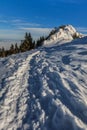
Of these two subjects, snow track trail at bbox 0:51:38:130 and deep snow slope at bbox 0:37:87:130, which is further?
snow track trail at bbox 0:51:38:130

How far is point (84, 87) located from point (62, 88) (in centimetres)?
95

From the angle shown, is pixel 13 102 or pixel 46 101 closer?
pixel 46 101

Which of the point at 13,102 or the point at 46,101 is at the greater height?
the point at 46,101

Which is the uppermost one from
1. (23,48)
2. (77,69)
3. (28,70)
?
(77,69)

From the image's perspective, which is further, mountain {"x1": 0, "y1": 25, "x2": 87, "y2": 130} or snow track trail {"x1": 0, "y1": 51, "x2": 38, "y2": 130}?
snow track trail {"x1": 0, "y1": 51, "x2": 38, "y2": 130}

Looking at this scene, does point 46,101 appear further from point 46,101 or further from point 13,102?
point 13,102

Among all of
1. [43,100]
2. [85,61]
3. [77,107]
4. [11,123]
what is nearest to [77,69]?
[85,61]

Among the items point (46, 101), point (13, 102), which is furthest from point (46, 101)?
point (13, 102)

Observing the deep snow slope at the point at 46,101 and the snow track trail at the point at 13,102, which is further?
the snow track trail at the point at 13,102

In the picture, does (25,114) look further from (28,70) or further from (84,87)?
(28,70)

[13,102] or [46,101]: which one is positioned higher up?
[46,101]

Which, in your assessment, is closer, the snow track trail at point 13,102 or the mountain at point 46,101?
the mountain at point 46,101

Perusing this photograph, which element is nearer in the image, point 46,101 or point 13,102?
point 46,101

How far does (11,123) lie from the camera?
30.1ft
